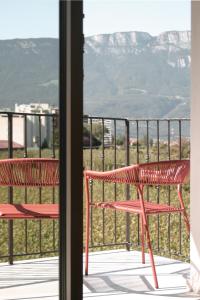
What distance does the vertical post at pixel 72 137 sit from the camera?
8.01ft

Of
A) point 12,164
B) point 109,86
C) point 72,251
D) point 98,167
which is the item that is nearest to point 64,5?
point 12,164

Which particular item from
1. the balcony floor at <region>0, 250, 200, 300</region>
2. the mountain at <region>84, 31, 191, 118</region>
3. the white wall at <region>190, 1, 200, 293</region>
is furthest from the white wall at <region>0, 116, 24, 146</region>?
the mountain at <region>84, 31, 191, 118</region>

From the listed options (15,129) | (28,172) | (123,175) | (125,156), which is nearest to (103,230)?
(125,156)

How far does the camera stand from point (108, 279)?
372 cm

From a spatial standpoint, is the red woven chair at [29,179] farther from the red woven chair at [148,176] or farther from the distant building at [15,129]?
the red woven chair at [148,176]

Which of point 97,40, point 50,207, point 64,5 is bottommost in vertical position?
point 50,207

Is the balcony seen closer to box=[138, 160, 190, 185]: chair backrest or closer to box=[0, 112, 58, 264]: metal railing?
box=[0, 112, 58, 264]: metal railing

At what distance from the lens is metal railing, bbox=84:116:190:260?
474 cm

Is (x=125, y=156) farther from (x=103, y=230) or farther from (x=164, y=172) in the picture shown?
(x=164, y=172)

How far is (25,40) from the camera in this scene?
243 centimetres

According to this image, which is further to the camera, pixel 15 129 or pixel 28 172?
pixel 28 172

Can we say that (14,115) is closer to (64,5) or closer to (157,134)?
(64,5)

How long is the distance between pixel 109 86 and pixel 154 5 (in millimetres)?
1015

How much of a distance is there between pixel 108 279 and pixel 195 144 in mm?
1070
